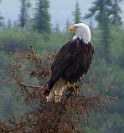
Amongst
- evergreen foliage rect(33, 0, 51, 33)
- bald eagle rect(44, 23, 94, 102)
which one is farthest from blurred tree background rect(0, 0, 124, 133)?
bald eagle rect(44, 23, 94, 102)

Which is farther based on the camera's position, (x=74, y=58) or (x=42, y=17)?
(x=42, y=17)

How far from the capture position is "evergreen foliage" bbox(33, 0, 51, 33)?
5862 centimetres

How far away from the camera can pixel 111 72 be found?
52344 millimetres

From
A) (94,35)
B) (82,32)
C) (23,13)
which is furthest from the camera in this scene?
(23,13)

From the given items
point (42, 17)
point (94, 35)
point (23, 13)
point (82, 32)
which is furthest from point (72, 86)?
point (23, 13)

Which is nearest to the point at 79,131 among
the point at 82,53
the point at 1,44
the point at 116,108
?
the point at 82,53

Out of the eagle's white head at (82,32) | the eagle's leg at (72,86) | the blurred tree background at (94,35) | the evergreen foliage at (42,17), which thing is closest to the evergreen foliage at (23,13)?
the blurred tree background at (94,35)

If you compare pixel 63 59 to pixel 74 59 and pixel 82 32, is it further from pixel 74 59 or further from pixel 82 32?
pixel 82 32

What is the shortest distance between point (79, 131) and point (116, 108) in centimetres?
3786

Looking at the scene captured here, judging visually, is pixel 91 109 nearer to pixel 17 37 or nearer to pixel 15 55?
pixel 15 55

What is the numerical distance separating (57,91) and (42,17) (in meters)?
49.0

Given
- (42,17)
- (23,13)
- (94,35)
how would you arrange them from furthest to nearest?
(23,13)
(94,35)
(42,17)

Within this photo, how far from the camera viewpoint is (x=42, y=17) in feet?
194

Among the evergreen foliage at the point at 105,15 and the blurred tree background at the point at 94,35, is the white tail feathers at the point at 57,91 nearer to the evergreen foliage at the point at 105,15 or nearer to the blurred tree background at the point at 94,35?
the blurred tree background at the point at 94,35
